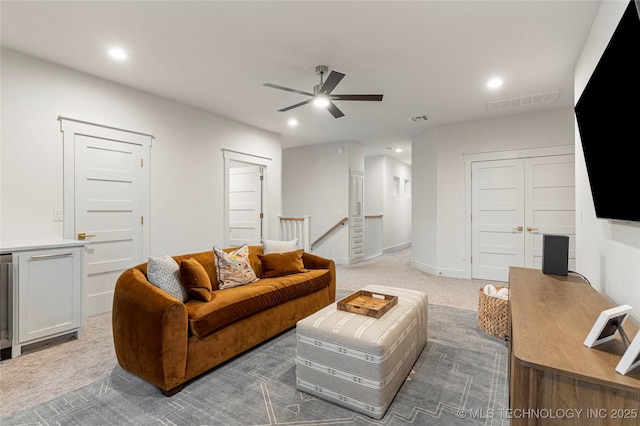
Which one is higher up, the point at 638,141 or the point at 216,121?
the point at 216,121

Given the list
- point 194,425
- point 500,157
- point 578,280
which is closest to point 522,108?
point 500,157

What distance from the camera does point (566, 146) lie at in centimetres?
461

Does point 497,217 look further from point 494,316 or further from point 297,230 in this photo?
point 297,230

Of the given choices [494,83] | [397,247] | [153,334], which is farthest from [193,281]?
[397,247]

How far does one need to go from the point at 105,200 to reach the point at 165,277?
195 cm

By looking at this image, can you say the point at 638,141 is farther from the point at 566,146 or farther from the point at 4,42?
the point at 4,42

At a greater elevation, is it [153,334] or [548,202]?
[548,202]

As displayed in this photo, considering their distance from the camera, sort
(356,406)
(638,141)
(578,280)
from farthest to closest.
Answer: (578,280), (356,406), (638,141)

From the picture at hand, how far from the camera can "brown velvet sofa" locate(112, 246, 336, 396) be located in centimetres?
194

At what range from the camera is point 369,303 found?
2.37 metres

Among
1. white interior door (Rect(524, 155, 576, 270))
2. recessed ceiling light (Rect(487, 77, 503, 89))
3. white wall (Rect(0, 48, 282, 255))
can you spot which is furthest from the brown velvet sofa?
white interior door (Rect(524, 155, 576, 270))

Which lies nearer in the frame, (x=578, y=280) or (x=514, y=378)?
(x=514, y=378)

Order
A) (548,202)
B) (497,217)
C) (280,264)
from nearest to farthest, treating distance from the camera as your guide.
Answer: (280,264), (548,202), (497,217)

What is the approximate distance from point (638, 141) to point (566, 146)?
4050mm
